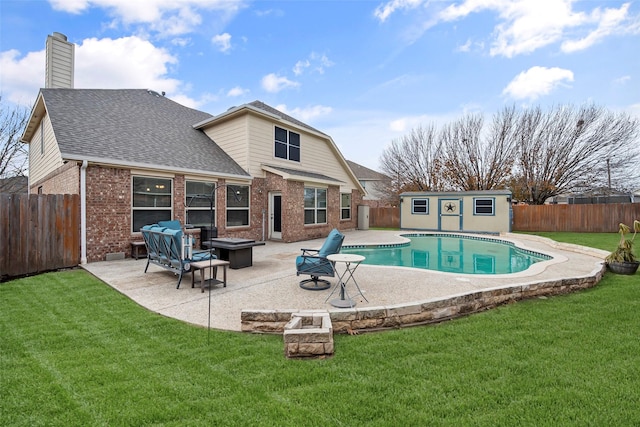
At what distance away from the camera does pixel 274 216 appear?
45.6ft

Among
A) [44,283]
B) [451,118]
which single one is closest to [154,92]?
[44,283]

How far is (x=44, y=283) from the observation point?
21.4 feet

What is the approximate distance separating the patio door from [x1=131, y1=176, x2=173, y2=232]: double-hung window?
14.6 feet

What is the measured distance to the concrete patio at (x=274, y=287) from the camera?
15.7 feet

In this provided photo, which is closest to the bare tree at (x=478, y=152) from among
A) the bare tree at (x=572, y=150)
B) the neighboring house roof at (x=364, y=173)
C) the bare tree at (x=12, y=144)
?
the bare tree at (x=572, y=150)

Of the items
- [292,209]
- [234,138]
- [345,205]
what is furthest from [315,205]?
[234,138]

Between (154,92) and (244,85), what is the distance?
190 inches

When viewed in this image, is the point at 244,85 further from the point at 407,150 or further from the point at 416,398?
the point at 416,398

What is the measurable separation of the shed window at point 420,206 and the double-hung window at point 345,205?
Result: 4.48 meters

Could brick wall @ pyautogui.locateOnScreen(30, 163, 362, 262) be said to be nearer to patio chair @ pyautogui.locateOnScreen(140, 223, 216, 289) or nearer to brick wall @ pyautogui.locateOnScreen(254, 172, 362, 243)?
brick wall @ pyautogui.locateOnScreen(254, 172, 362, 243)

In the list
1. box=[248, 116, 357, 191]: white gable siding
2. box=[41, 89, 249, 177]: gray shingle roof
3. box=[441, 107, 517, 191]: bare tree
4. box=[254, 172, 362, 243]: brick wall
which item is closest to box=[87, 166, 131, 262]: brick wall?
box=[41, 89, 249, 177]: gray shingle roof

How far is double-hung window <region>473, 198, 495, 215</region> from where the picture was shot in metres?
18.2

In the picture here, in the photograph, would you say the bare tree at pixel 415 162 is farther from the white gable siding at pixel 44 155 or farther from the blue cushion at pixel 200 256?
the white gable siding at pixel 44 155

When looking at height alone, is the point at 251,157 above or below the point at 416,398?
above
